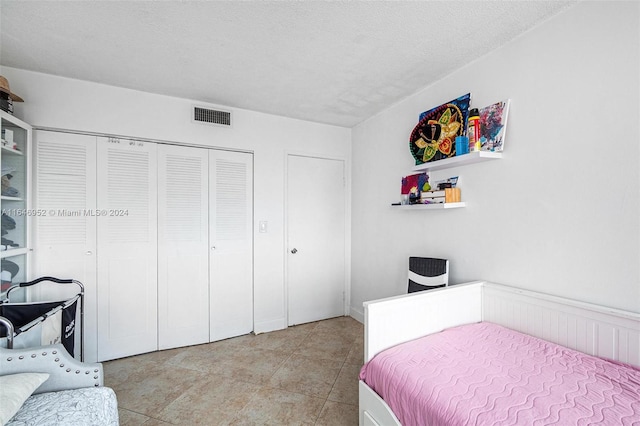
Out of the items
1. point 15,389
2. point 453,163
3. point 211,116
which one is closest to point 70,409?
point 15,389

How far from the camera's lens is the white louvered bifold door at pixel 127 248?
254 centimetres

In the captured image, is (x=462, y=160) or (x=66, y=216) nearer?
(x=462, y=160)

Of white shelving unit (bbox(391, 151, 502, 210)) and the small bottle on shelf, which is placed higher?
the small bottle on shelf

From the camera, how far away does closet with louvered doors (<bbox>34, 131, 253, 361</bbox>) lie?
7.97 ft

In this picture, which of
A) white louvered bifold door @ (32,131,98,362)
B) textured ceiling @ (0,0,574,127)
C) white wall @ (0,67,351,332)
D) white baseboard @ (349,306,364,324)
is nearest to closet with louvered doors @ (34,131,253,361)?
white louvered bifold door @ (32,131,98,362)

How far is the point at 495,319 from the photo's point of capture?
76.4 inches

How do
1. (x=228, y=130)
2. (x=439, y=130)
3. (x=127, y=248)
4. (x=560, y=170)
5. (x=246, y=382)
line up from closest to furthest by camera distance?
1. (x=560, y=170)
2. (x=246, y=382)
3. (x=439, y=130)
4. (x=127, y=248)
5. (x=228, y=130)

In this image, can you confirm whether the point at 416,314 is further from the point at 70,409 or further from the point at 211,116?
the point at 211,116

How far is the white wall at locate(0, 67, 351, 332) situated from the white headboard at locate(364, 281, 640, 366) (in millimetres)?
1891

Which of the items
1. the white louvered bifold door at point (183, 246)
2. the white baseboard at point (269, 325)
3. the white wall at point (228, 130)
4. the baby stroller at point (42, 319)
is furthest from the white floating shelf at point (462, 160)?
the baby stroller at point (42, 319)

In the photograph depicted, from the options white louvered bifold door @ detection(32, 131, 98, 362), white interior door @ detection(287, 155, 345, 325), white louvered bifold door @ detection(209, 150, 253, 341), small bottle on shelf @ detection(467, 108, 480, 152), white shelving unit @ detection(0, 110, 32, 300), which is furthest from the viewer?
white interior door @ detection(287, 155, 345, 325)

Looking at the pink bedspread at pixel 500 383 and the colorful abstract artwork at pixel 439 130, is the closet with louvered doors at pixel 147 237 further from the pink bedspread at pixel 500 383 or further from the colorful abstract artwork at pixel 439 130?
the pink bedspread at pixel 500 383

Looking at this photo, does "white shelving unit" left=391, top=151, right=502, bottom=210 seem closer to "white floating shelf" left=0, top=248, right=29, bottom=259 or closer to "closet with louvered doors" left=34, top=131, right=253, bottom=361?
"closet with louvered doors" left=34, top=131, right=253, bottom=361

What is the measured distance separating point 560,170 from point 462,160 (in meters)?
Result: 0.56
